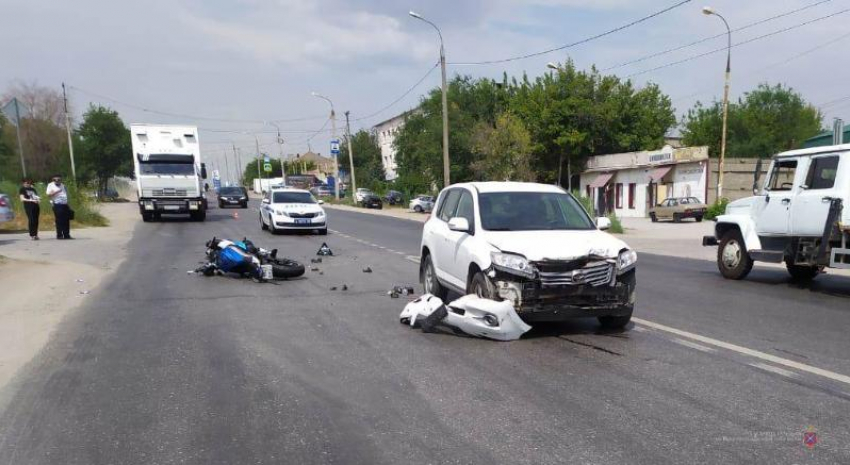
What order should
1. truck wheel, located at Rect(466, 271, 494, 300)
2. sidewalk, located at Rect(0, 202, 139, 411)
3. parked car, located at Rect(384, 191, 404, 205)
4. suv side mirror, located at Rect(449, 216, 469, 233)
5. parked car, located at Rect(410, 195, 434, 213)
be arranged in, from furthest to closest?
parked car, located at Rect(384, 191, 404, 205) < parked car, located at Rect(410, 195, 434, 213) < suv side mirror, located at Rect(449, 216, 469, 233) < sidewalk, located at Rect(0, 202, 139, 411) < truck wheel, located at Rect(466, 271, 494, 300)

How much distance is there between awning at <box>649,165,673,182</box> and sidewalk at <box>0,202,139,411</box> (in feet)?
103

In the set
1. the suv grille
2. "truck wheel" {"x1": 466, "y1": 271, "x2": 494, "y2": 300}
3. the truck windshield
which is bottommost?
"truck wheel" {"x1": 466, "y1": 271, "x2": 494, "y2": 300}

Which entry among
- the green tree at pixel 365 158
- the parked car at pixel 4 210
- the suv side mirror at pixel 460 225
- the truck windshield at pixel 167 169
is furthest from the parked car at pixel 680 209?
the green tree at pixel 365 158

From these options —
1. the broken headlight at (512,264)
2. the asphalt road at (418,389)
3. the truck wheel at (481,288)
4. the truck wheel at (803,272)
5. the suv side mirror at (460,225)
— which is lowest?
the truck wheel at (803,272)

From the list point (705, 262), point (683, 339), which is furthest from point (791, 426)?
point (705, 262)

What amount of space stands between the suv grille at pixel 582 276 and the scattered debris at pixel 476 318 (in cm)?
46

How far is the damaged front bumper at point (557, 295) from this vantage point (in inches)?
233

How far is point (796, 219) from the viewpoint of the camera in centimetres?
948

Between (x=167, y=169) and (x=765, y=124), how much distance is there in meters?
50.8

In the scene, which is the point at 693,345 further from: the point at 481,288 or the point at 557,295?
the point at 481,288

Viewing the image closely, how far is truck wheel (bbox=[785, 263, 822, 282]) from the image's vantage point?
10.6 m

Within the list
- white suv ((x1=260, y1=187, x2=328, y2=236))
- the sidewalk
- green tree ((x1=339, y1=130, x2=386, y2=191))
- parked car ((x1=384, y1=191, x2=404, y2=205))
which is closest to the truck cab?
the sidewalk

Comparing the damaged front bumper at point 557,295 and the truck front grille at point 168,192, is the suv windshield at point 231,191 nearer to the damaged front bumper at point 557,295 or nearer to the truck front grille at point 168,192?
the truck front grille at point 168,192

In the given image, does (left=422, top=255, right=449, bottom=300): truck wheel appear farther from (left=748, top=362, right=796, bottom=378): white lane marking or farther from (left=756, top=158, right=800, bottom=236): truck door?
(left=756, top=158, right=800, bottom=236): truck door
